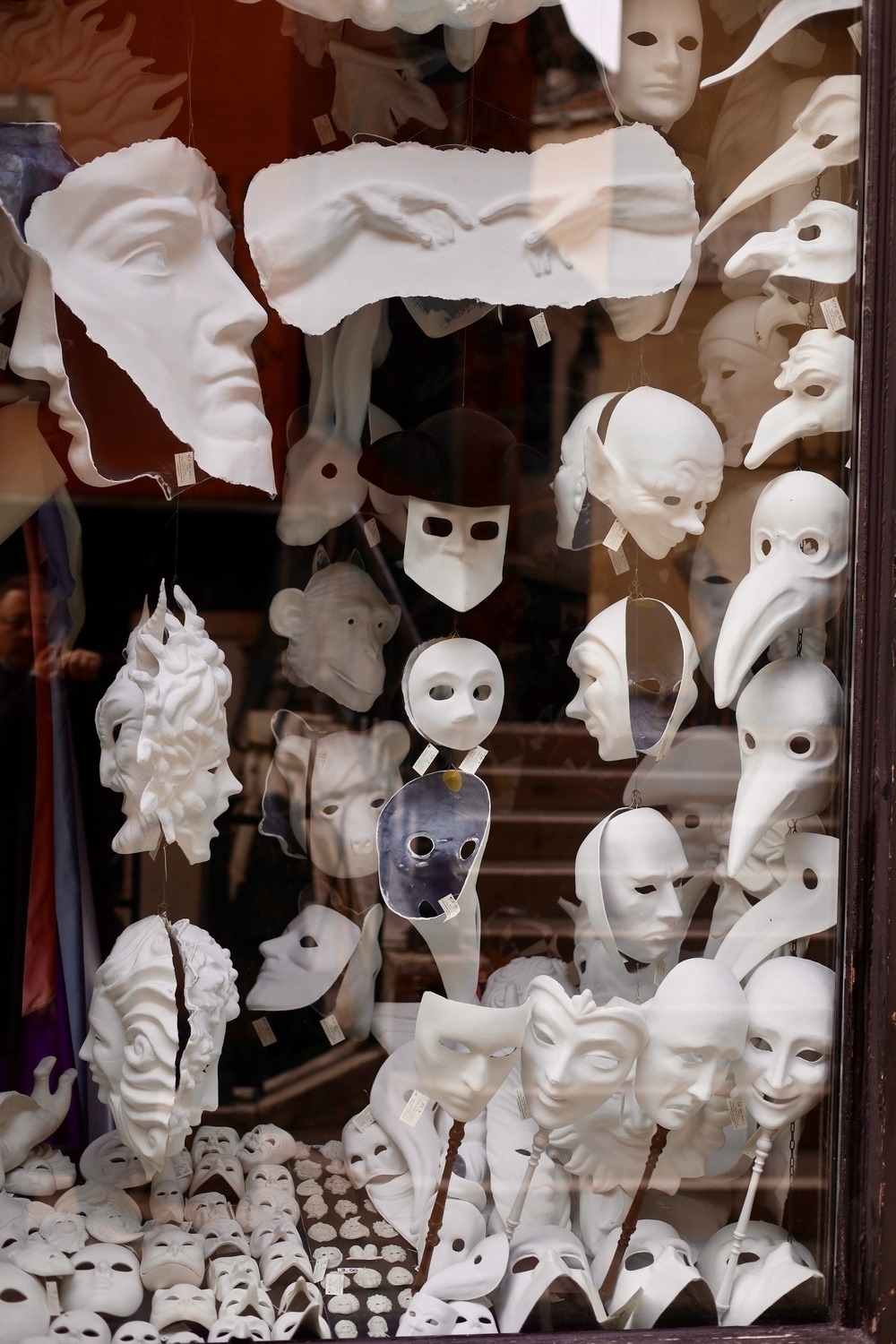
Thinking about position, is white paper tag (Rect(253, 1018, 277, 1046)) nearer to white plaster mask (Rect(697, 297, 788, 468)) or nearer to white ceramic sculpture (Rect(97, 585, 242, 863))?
white ceramic sculpture (Rect(97, 585, 242, 863))

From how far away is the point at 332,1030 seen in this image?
2049 millimetres

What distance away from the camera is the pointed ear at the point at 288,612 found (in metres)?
2.03

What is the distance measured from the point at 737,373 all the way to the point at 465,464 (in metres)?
0.39

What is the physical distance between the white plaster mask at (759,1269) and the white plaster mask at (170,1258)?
25.5 inches

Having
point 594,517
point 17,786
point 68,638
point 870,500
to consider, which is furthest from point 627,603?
point 17,786

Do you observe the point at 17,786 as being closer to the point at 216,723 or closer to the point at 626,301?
the point at 216,723

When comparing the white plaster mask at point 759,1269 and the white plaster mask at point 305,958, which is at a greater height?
the white plaster mask at point 305,958

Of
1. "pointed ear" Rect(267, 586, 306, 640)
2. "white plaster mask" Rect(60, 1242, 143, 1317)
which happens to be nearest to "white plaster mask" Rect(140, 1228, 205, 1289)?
"white plaster mask" Rect(60, 1242, 143, 1317)

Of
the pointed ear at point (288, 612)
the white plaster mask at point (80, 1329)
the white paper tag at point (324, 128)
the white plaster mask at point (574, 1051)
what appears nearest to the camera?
the white plaster mask at point (80, 1329)

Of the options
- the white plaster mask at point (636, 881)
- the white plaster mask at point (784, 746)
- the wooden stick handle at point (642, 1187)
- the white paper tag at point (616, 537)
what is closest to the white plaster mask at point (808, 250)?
the white paper tag at point (616, 537)

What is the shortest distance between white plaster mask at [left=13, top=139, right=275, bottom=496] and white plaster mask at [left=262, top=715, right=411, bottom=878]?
0.43m

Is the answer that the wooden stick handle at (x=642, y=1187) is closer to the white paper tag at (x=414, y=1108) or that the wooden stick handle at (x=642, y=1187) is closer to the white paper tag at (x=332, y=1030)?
the white paper tag at (x=414, y=1108)

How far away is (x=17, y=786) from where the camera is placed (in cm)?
198

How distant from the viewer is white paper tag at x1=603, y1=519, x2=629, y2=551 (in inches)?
75.6
